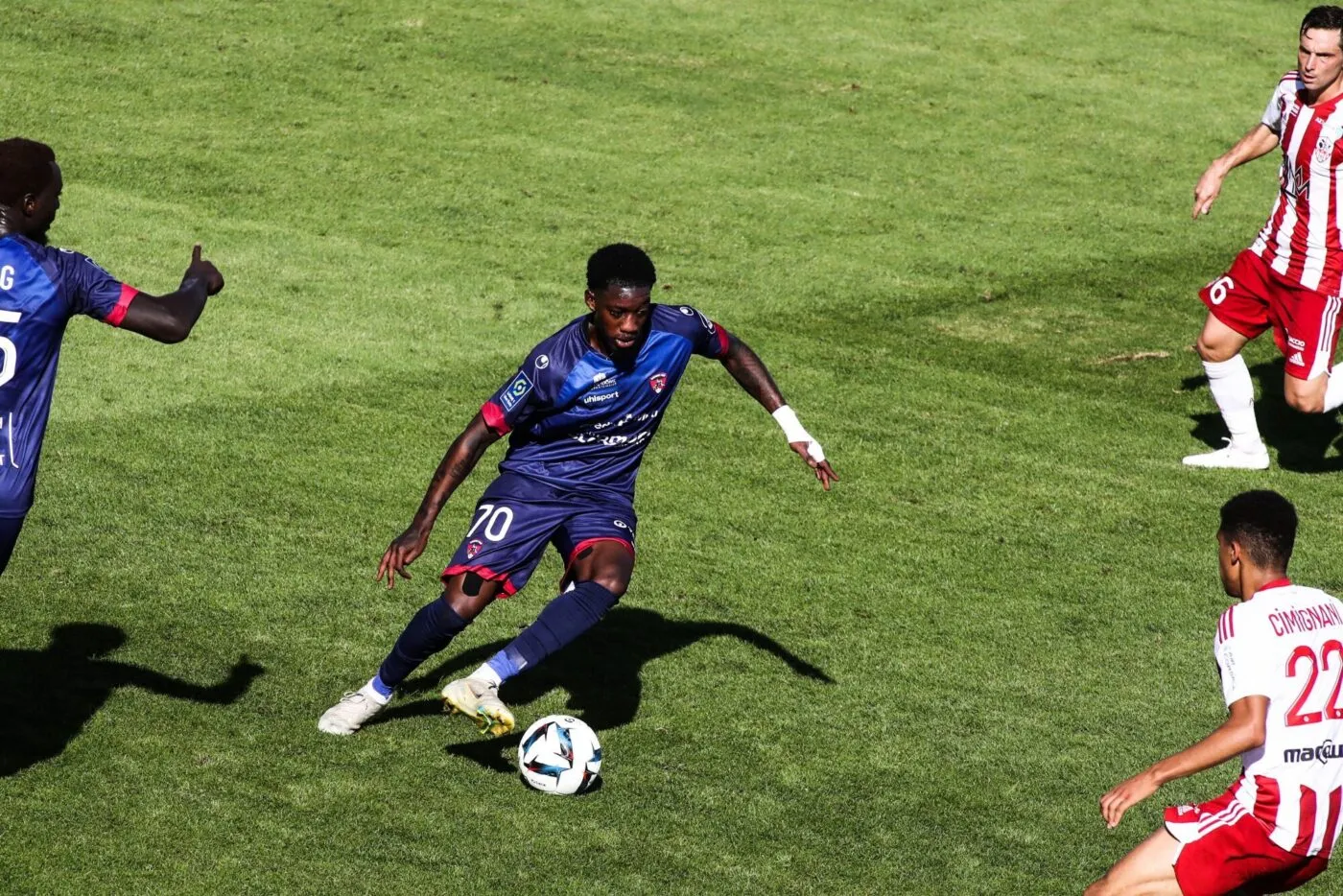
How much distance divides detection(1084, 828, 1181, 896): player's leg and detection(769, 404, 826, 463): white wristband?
2660 mm

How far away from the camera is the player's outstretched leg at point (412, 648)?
24.9 ft

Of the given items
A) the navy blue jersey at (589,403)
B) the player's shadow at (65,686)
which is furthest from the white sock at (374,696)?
the navy blue jersey at (589,403)

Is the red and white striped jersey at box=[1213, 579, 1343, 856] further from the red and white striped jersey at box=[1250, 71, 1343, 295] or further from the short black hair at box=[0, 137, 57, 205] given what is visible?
the red and white striped jersey at box=[1250, 71, 1343, 295]

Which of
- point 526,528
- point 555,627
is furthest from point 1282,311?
point 555,627

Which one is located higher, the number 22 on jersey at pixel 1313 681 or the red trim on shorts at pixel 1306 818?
the number 22 on jersey at pixel 1313 681

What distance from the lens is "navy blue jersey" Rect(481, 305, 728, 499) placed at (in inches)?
299

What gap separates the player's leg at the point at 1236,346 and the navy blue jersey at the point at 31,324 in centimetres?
777

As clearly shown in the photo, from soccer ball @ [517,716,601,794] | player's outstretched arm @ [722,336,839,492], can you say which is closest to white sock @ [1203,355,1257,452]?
player's outstretched arm @ [722,336,839,492]

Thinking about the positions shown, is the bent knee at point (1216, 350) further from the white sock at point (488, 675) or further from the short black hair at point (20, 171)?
the short black hair at point (20, 171)

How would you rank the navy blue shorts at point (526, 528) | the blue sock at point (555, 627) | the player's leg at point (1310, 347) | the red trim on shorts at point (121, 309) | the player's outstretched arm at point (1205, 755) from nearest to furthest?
the player's outstretched arm at point (1205, 755) → the red trim on shorts at point (121, 309) → the blue sock at point (555, 627) → the navy blue shorts at point (526, 528) → the player's leg at point (1310, 347)

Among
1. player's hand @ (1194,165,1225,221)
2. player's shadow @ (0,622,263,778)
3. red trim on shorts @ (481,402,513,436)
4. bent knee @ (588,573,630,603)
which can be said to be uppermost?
player's hand @ (1194,165,1225,221)

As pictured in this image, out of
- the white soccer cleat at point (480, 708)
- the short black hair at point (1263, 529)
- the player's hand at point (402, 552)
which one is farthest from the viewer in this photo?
the player's hand at point (402, 552)

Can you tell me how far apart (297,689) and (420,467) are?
10.1 ft

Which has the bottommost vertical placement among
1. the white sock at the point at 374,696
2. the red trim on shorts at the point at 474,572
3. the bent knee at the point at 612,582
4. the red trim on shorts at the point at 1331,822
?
the white sock at the point at 374,696
